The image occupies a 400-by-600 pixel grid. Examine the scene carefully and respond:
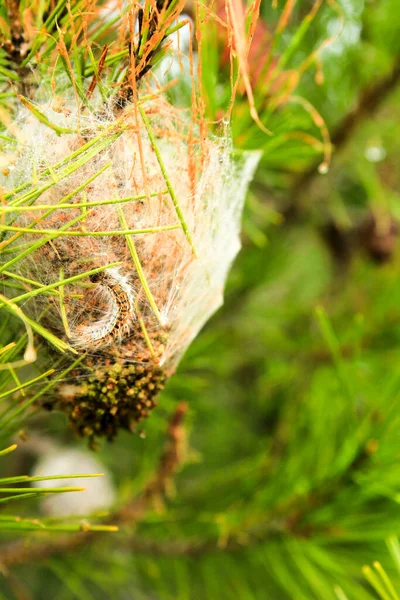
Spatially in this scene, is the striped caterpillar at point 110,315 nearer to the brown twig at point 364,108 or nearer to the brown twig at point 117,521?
the brown twig at point 117,521

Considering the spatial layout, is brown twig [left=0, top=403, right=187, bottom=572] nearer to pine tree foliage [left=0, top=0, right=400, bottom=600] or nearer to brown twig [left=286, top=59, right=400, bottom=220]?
pine tree foliage [left=0, top=0, right=400, bottom=600]

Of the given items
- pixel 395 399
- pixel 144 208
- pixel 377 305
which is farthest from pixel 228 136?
pixel 377 305

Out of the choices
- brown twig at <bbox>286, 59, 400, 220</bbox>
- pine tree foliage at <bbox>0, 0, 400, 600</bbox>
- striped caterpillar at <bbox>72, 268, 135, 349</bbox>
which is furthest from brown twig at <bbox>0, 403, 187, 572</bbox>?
brown twig at <bbox>286, 59, 400, 220</bbox>

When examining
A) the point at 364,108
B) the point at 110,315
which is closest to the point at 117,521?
the point at 110,315

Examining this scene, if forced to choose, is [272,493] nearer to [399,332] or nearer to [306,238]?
[399,332]

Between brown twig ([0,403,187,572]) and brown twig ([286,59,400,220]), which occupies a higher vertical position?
brown twig ([286,59,400,220])

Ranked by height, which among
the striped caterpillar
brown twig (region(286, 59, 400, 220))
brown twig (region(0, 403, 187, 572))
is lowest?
brown twig (region(0, 403, 187, 572))
